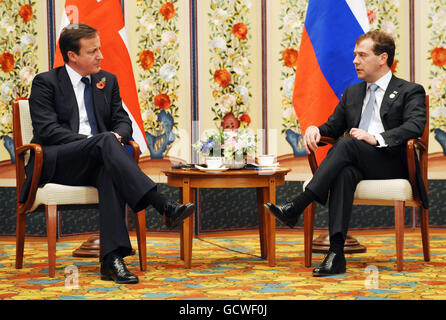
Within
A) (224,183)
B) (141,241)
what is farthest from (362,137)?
(141,241)

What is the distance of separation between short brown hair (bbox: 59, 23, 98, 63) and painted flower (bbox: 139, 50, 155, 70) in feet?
4.64

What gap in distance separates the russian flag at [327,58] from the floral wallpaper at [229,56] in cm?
102

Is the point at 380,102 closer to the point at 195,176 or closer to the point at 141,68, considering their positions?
the point at 195,176

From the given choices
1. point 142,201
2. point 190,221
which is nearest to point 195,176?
point 190,221

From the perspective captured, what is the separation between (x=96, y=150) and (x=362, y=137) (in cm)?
145

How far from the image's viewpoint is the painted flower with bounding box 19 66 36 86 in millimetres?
4816

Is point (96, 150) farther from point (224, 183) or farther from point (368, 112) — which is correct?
point (368, 112)

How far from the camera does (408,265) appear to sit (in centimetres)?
352

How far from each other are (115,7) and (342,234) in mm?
2165

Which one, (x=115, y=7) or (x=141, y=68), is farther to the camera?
(x=141, y=68)

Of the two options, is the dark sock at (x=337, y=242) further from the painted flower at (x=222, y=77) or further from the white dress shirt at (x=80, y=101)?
the painted flower at (x=222, y=77)

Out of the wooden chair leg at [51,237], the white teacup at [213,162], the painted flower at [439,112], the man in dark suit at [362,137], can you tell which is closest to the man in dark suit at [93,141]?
the wooden chair leg at [51,237]

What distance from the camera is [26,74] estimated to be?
4.82 m

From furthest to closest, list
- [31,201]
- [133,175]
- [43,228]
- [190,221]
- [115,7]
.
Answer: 1. [43,228]
2. [115,7]
3. [190,221]
4. [31,201]
5. [133,175]
